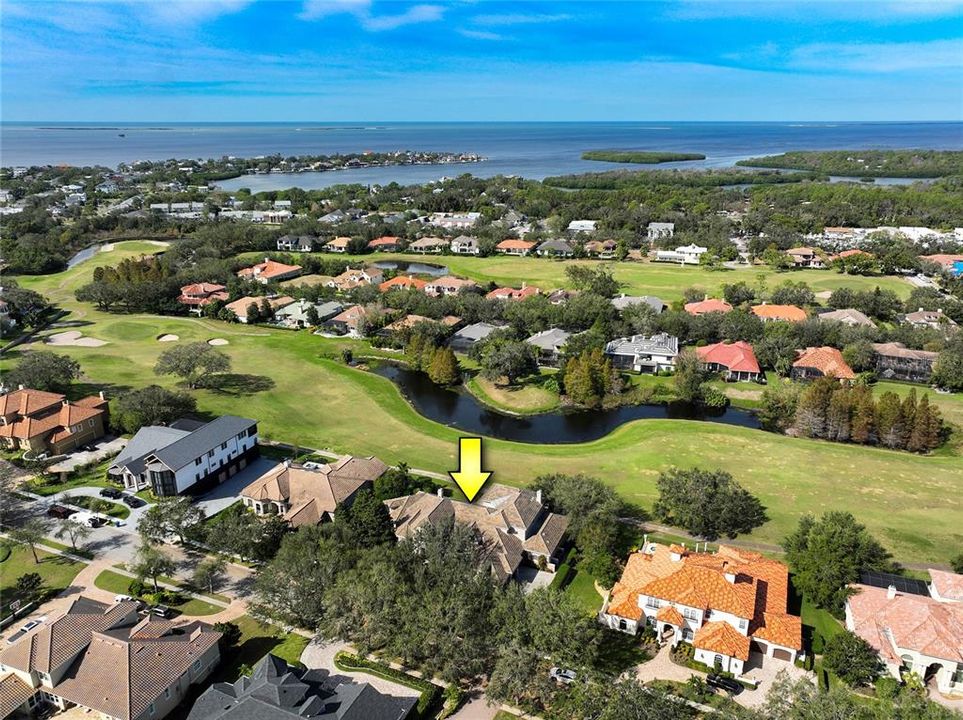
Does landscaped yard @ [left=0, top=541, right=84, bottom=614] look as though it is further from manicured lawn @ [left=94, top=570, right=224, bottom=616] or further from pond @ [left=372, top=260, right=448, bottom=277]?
pond @ [left=372, top=260, right=448, bottom=277]

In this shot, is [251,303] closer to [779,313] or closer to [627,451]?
[627,451]

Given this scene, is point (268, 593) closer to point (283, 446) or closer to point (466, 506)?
point (466, 506)

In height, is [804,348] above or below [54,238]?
below

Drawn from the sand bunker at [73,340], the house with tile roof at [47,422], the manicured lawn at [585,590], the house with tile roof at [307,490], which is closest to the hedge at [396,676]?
the manicured lawn at [585,590]

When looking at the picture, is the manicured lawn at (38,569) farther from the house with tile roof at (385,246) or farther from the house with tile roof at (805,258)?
the house with tile roof at (805,258)

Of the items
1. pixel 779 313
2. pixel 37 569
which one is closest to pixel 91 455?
pixel 37 569

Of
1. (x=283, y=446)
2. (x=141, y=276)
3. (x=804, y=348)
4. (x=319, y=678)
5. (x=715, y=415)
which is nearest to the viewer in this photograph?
(x=319, y=678)

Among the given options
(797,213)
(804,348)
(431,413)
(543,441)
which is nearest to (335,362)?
(431,413)
